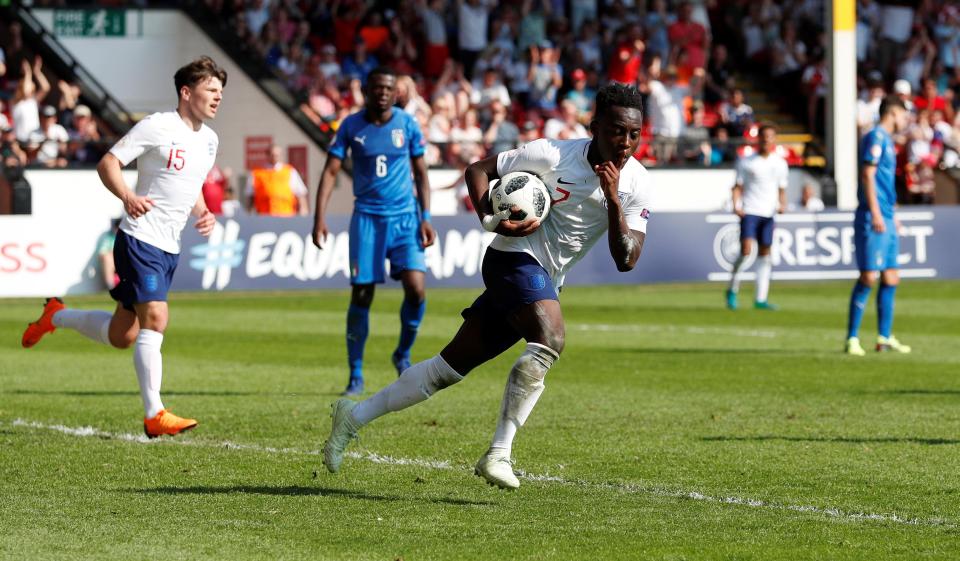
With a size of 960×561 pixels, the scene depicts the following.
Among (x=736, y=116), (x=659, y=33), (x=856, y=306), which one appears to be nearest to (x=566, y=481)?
(x=856, y=306)

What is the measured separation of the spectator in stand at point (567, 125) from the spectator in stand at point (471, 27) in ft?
8.30

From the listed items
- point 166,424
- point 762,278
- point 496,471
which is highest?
point 496,471

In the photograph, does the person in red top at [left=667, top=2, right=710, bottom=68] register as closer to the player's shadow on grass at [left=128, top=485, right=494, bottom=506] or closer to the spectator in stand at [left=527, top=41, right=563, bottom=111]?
the spectator in stand at [left=527, top=41, right=563, bottom=111]

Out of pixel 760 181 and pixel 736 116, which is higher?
pixel 736 116

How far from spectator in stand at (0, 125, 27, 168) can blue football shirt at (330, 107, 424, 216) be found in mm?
15024

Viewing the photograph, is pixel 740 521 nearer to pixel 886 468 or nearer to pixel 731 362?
pixel 886 468

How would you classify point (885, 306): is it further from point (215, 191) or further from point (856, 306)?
point (215, 191)

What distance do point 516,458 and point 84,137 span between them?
19281 mm

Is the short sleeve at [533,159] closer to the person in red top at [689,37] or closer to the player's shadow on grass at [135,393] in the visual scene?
the player's shadow on grass at [135,393]

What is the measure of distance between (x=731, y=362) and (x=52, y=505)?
834 centimetres

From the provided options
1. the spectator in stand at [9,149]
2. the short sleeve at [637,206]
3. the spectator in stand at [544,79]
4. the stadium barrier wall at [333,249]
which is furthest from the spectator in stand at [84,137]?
the short sleeve at [637,206]

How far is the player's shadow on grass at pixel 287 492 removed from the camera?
7535 mm

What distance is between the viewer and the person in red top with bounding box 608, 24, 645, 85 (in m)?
30.7

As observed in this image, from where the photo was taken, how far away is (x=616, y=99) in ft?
23.7
